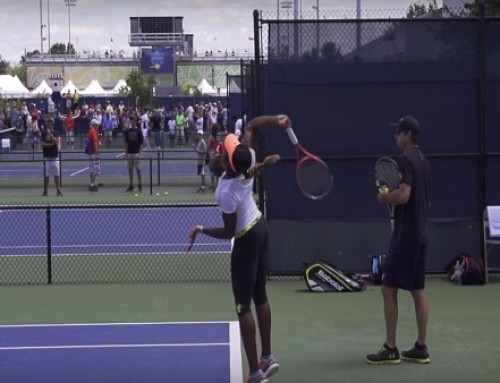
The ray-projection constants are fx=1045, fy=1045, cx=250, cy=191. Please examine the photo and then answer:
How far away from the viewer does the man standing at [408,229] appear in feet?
26.0

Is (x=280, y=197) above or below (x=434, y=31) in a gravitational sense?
below

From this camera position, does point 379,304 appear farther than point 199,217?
No

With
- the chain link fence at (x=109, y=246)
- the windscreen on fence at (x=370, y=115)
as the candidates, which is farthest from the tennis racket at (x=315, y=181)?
the chain link fence at (x=109, y=246)

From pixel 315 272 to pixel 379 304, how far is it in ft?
3.13

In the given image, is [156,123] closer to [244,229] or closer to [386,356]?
[386,356]

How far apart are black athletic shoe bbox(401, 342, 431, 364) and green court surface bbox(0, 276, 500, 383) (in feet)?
0.20

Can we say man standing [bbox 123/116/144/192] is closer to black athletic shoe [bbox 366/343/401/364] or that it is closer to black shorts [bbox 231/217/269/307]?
black athletic shoe [bbox 366/343/401/364]

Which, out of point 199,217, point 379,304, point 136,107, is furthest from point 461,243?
point 136,107

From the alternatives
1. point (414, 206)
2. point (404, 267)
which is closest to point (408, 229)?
point (414, 206)

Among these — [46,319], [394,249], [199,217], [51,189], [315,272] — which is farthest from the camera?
[51,189]

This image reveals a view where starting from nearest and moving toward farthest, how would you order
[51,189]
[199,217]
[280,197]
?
[280,197] → [199,217] → [51,189]

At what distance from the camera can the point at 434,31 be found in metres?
12.1

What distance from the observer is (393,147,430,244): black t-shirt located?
7930 mm

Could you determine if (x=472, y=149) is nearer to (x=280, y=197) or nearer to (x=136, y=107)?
(x=280, y=197)
